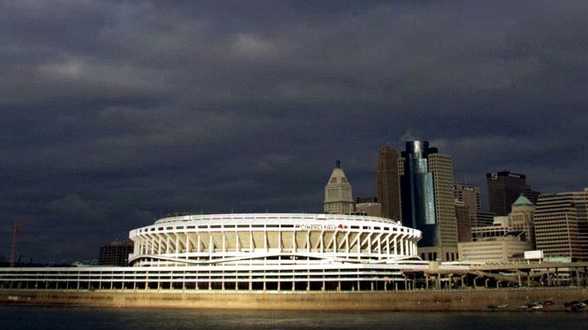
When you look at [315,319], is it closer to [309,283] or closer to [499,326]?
[499,326]

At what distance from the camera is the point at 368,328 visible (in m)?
120

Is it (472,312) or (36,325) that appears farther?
(472,312)

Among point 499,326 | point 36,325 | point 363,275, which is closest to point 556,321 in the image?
point 499,326

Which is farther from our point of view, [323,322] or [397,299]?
[397,299]

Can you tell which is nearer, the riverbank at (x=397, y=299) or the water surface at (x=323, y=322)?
the water surface at (x=323, y=322)

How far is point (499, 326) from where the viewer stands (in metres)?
123

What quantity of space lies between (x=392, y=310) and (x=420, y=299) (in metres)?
8.06

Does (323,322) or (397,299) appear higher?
(397,299)

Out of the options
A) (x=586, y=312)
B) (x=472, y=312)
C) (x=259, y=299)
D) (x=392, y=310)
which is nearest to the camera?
(x=586, y=312)

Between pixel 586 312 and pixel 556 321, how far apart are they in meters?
29.3

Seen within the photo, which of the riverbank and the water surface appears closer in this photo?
the water surface

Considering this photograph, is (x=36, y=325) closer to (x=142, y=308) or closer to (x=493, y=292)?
(x=142, y=308)

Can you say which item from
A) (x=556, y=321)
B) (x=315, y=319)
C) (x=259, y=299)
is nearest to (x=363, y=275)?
(x=259, y=299)

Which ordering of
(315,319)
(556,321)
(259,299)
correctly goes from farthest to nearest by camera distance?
(259,299)
(315,319)
(556,321)
